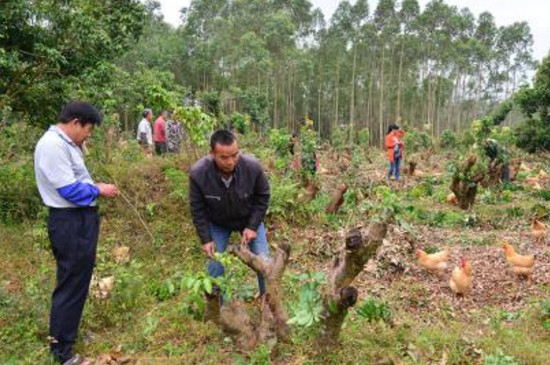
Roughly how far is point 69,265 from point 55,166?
2.22 feet

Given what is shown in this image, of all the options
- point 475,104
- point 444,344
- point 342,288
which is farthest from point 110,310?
point 475,104

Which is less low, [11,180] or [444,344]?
[11,180]

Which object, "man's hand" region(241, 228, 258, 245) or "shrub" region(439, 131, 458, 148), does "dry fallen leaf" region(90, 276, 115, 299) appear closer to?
"man's hand" region(241, 228, 258, 245)

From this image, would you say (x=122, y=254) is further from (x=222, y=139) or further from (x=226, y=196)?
(x=222, y=139)

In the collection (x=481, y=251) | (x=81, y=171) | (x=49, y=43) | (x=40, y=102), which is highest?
(x=49, y=43)

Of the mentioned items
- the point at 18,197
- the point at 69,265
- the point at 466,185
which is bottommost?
the point at 466,185

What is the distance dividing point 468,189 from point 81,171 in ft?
24.0

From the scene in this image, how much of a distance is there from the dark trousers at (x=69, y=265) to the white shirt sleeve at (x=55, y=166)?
0.23 metres

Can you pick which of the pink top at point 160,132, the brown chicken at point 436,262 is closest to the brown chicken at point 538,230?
the brown chicken at point 436,262

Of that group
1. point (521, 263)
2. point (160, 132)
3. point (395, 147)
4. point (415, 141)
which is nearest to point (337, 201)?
point (521, 263)

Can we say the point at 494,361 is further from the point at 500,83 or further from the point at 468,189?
the point at 500,83

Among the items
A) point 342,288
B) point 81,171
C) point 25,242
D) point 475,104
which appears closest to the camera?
point 342,288

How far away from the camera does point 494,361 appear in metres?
3.37

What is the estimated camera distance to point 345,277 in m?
3.40
